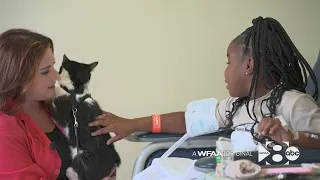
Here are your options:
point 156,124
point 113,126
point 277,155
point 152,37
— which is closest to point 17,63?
point 113,126

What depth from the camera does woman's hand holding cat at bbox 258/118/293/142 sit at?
826 millimetres

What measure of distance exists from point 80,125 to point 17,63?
0.76ft

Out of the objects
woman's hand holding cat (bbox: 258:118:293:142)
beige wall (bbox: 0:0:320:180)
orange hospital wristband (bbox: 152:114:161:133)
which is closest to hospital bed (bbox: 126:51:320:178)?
orange hospital wristband (bbox: 152:114:161:133)

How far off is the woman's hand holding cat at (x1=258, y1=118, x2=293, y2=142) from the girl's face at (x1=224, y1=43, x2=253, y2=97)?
312mm

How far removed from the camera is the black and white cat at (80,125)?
1199 mm

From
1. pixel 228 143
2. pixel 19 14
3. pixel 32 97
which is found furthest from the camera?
pixel 19 14

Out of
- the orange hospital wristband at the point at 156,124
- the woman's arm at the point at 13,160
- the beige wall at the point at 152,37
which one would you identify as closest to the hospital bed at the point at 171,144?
the orange hospital wristband at the point at 156,124

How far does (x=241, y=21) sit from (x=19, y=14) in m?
0.98

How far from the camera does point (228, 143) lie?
2.63 feet

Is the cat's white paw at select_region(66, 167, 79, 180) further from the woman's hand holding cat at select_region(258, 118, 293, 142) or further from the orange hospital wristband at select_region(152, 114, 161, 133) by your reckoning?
the woman's hand holding cat at select_region(258, 118, 293, 142)

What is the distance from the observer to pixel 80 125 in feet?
3.92

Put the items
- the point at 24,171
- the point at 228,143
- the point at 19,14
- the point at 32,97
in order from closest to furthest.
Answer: the point at 228,143
the point at 24,171
the point at 32,97
the point at 19,14

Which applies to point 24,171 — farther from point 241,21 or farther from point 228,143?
point 241,21

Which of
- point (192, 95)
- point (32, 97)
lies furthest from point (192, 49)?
point (32, 97)
